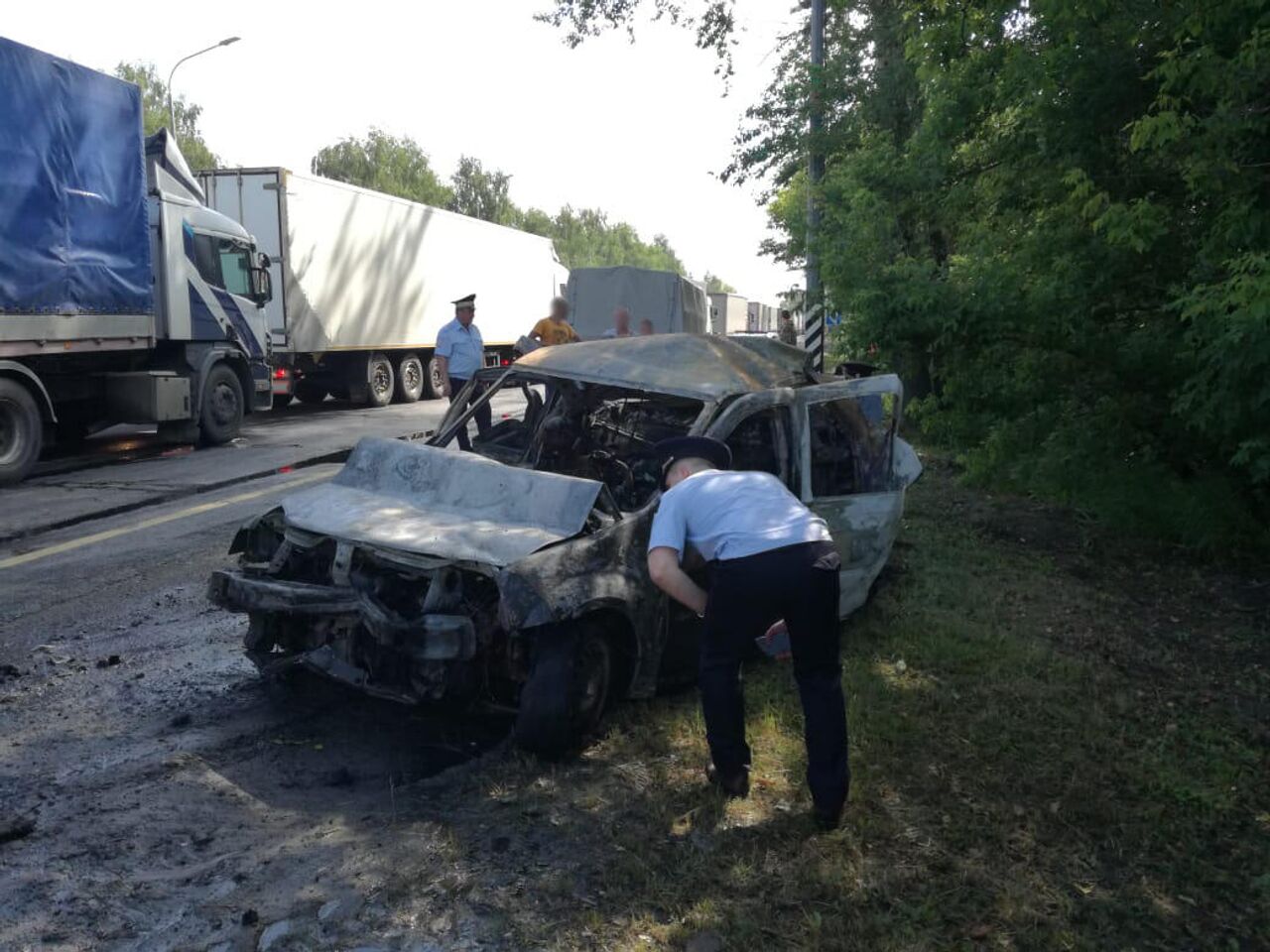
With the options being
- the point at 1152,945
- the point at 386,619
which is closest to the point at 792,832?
the point at 1152,945

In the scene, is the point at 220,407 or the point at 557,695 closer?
the point at 557,695

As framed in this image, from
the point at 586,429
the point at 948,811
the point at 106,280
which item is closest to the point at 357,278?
the point at 106,280

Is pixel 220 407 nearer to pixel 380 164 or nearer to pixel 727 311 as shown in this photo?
pixel 727 311

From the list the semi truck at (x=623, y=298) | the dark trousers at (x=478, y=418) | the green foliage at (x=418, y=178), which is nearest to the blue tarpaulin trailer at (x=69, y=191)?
the dark trousers at (x=478, y=418)

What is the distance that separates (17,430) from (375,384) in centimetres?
984

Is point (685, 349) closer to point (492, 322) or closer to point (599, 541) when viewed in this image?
point (599, 541)

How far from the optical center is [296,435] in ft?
46.8

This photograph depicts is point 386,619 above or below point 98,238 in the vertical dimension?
below

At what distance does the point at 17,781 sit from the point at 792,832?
2750 millimetres

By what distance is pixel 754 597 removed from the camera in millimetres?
3555

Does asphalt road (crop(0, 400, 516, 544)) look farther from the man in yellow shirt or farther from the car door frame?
the man in yellow shirt

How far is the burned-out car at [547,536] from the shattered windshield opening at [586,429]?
12 mm

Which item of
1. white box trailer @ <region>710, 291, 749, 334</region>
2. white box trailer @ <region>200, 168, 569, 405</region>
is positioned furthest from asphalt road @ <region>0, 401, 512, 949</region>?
white box trailer @ <region>710, 291, 749, 334</region>

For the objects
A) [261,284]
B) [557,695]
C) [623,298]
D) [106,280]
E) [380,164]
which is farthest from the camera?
[380,164]
